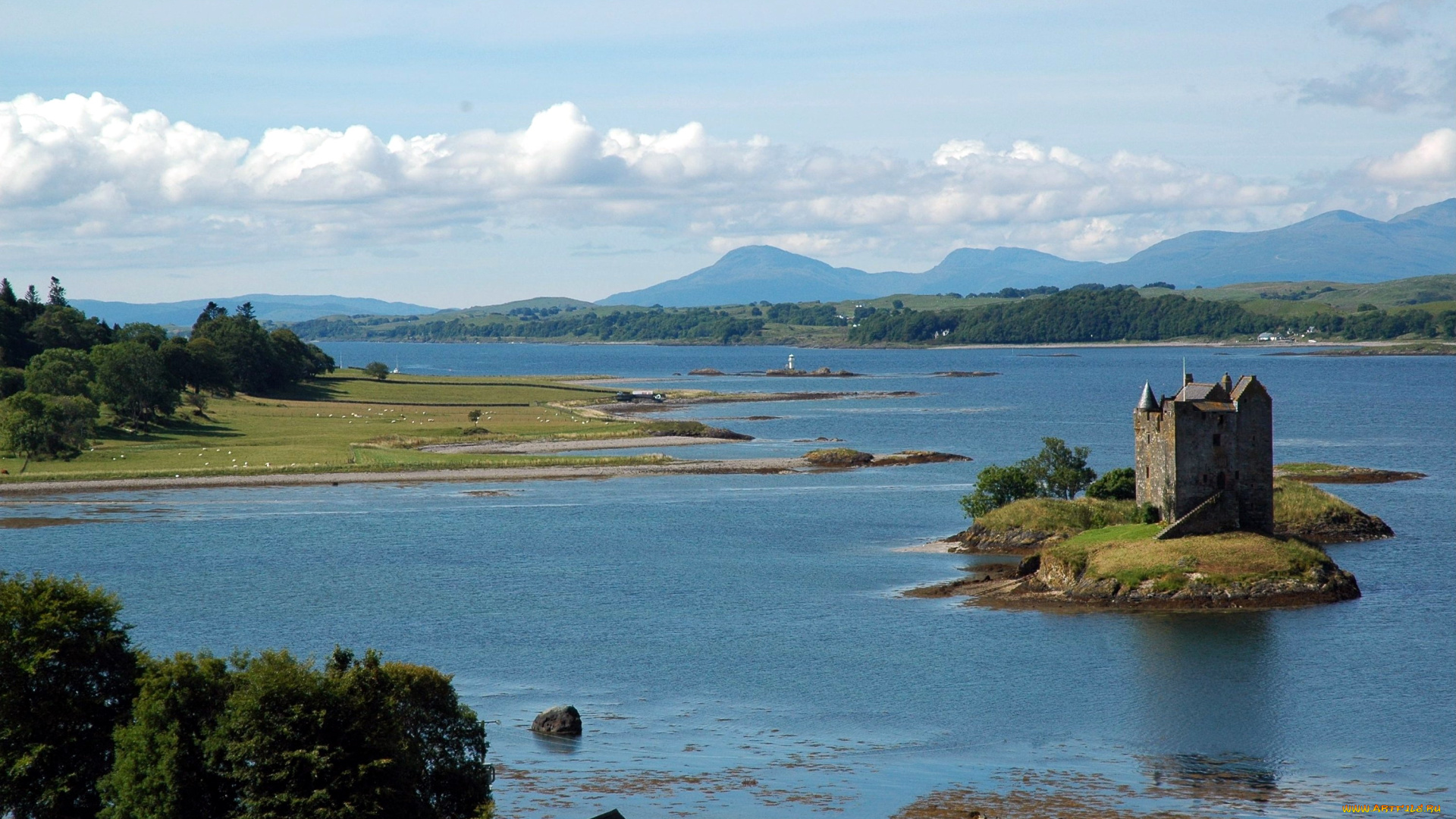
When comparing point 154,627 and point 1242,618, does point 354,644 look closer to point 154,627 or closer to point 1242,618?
point 154,627

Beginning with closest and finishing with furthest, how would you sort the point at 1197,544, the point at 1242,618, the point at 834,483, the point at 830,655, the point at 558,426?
the point at 830,655 < the point at 1242,618 < the point at 1197,544 < the point at 834,483 < the point at 558,426

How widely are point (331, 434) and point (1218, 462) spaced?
91.2 meters

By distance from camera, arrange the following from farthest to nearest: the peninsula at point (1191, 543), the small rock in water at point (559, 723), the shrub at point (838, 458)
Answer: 1. the shrub at point (838, 458)
2. the peninsula at point (1191, 543)
3. the small rock in water at point (559, 723)

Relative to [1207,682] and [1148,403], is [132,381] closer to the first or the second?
[1148,403]

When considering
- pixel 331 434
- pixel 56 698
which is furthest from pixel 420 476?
pixel 56 698

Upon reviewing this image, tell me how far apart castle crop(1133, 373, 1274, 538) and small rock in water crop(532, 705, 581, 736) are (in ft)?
99.4

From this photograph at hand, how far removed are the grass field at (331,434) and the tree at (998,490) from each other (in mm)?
41940

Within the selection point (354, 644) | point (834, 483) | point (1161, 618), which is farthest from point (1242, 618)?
point (834, 483)

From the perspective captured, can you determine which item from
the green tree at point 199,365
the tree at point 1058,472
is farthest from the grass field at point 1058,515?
the green tree at point 199,365

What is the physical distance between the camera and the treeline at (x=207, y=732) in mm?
28844

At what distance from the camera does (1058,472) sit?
8144cm

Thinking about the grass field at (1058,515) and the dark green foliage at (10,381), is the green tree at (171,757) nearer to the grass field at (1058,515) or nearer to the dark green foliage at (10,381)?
the grass field at (1058,515)

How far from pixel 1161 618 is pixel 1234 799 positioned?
71.2 feet

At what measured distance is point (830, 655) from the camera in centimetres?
5294
